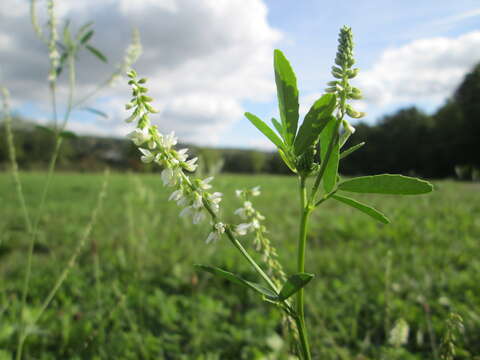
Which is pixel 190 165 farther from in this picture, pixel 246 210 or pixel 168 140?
pixel 246 210

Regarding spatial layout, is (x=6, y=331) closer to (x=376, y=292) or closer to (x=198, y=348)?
(x=198, y=348)

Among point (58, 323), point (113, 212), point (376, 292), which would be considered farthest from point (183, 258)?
point (113, 212)

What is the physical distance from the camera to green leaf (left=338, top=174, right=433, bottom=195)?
0.57m

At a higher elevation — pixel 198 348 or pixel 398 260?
pixel 398 260

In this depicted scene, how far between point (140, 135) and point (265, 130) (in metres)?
0.26

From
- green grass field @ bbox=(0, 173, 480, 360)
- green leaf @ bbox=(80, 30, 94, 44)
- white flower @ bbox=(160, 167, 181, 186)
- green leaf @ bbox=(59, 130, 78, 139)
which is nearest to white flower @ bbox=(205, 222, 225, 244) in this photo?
white flower @ bbox=(160, 167, 181, 186)

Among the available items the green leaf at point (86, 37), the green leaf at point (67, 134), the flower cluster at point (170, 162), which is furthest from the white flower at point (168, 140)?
the green leaf at point (86, 37)

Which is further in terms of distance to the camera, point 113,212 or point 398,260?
point 113,212

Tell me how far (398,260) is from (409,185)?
350cm

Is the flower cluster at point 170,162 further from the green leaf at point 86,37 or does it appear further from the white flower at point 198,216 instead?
the green leaf at point 86,37

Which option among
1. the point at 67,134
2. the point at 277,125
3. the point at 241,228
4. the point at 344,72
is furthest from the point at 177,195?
the point at 67,134

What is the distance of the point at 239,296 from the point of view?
124 inches

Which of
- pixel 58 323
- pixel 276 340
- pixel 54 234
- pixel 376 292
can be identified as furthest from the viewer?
pixel 54 234

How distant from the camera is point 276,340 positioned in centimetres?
214
